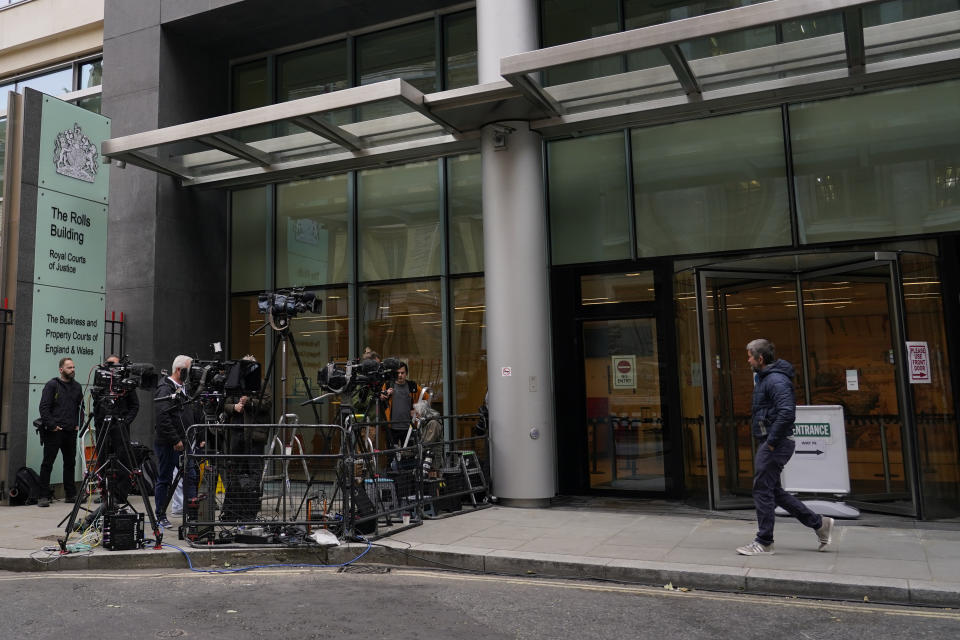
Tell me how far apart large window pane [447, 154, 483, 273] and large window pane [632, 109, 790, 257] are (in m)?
2.60

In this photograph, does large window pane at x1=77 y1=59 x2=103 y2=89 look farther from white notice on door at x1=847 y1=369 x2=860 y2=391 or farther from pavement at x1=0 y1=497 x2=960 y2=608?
white notice on door at x1=847 y1=369 x2=860 y2=391

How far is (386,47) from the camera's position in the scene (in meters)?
13.7

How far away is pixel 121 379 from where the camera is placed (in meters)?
8.25

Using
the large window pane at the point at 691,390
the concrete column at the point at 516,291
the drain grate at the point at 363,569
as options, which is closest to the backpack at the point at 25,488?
the drain grate at the point at 363,569

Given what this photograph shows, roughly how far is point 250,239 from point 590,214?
6.59 metres

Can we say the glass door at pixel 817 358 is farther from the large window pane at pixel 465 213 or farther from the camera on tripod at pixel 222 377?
the camera on tripod at pixel 222 377

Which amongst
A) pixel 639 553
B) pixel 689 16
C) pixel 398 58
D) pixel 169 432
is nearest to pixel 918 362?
pixel 639 553

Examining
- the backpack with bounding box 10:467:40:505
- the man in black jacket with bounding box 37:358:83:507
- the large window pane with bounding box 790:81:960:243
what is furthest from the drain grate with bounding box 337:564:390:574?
the large window pane with bounding box 790:81:960:243

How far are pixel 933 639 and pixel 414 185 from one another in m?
10.1

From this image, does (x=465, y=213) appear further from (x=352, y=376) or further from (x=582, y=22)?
(x=352, y=376)

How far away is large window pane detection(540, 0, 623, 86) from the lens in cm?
1156

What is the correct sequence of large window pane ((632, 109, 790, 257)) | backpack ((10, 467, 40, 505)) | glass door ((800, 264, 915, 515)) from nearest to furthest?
glass door ((800, 264, 915, 515))
large window pane ((632, 109, 790, 257))
backpack ((10, 467, 40, 505))

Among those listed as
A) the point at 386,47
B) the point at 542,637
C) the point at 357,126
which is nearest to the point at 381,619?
the point at 542,637

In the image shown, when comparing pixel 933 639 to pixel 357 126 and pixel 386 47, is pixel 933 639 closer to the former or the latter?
pixel 357 126
